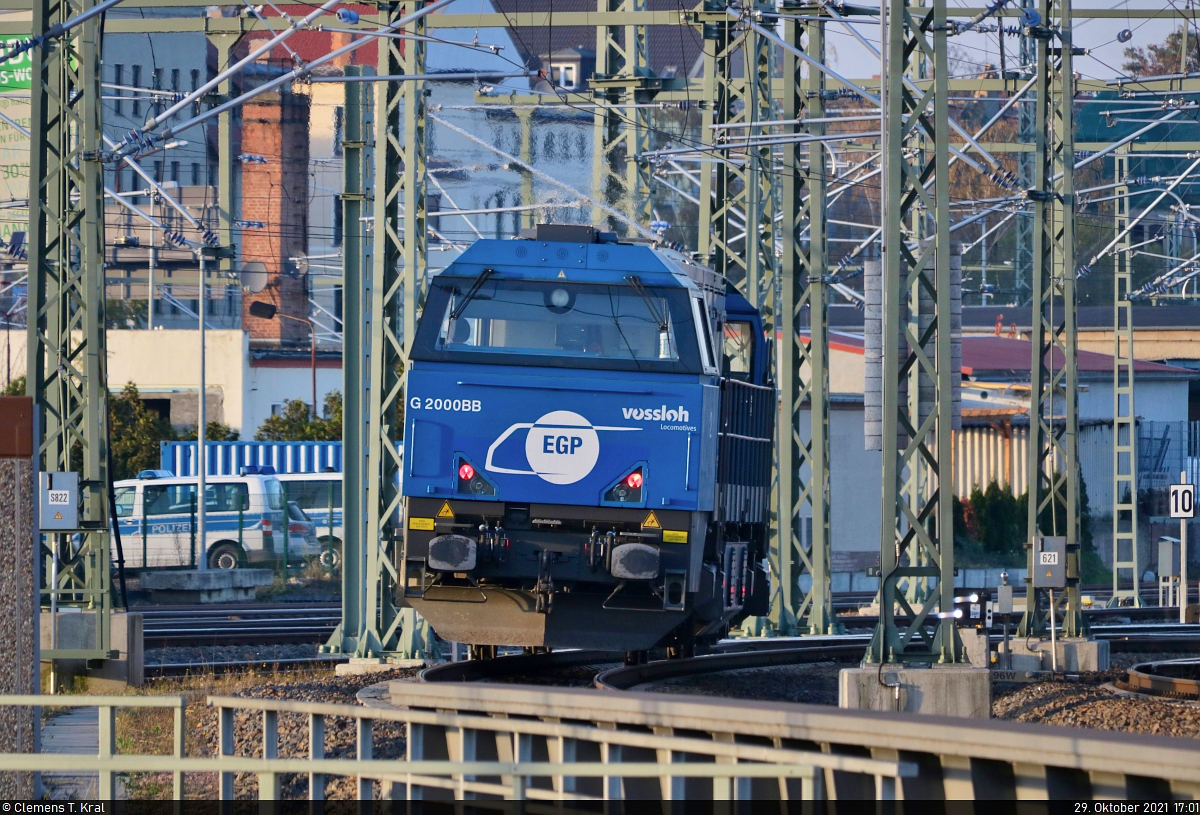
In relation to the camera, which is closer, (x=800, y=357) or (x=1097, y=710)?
(x=1097, y=710)

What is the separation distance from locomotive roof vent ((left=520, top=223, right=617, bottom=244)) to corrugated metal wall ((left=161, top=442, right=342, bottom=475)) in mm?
27799

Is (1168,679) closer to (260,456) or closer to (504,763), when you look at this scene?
(504,763)

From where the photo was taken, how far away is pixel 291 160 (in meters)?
55.4

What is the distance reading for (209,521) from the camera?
1502 inches

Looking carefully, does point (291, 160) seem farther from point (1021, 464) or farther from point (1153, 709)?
point (1153, 709)

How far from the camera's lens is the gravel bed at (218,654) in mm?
21906

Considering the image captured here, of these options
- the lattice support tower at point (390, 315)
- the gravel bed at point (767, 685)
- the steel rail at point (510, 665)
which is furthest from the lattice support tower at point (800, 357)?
the lattice support tower at point (390, 315)

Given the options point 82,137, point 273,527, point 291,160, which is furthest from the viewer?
point 291,160

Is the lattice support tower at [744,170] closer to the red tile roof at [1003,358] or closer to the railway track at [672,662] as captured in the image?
the railway track at [672,662]

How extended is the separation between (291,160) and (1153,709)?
44807 mm

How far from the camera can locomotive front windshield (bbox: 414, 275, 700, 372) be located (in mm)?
14992

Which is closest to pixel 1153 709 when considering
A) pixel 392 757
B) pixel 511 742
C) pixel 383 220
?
pixel 392 757

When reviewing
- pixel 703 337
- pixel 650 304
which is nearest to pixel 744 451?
pixel 703 337

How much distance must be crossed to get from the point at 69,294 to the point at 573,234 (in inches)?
234
